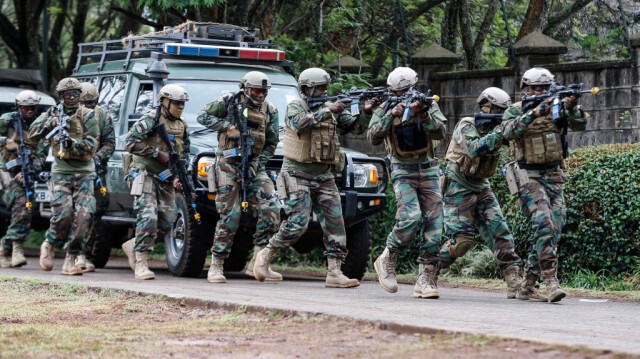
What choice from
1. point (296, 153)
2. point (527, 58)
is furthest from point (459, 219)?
point (527, 58)

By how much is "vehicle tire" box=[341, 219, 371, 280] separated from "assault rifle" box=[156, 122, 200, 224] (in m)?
1.68

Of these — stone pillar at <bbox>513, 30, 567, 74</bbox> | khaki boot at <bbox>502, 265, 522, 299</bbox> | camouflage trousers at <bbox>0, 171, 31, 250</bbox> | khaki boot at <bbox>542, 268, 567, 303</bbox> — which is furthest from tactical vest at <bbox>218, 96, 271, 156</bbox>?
stone pillar at <bbox>513, 30, 567, 74</bbox>

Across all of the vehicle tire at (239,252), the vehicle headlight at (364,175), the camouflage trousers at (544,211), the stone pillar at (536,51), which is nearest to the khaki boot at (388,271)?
the camouflage trousers at (544,211)

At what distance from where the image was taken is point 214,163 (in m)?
12.0

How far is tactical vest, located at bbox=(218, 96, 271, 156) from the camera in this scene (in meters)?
11.8

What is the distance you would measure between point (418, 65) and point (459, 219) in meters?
6.24

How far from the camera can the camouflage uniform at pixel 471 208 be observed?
402 inches

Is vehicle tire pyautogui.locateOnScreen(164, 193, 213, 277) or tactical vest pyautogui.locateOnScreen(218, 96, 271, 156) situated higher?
tactical vest pyautogui.locateOnScreen(218, 96, 271, 156)

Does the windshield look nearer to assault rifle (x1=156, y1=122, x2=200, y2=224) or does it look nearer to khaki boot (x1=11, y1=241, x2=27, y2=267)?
assault rifle (x1=156, y1=122, x2=200, y2=224)

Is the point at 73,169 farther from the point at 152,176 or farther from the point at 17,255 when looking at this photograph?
the point at 17,255

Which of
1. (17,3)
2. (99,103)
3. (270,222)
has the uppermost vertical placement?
(17,3)

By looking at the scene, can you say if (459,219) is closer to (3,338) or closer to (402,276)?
(402,276)

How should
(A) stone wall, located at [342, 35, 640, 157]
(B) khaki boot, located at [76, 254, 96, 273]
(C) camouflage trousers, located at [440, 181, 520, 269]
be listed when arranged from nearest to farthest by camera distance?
(C) camouflage trousers, located at [440, 181, 520, 269] → (B) khaki boot, located at [76, 254, 96, 273] → (A) stone wall, located at [342, 35, 640, 157]

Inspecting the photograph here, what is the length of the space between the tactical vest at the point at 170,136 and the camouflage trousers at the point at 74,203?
1.11 meters
